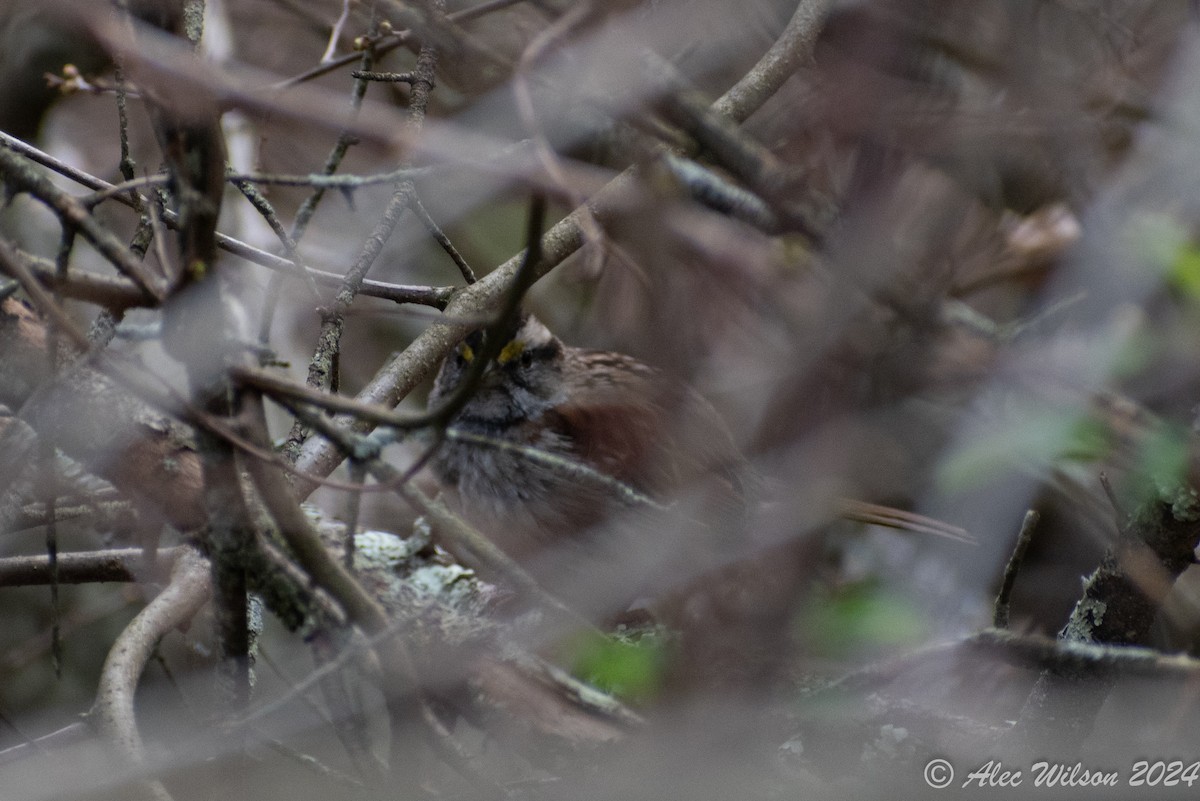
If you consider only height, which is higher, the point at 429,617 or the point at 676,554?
the point at 676,554

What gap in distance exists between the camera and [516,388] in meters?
3.48

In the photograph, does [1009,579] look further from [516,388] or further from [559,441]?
[516,388]

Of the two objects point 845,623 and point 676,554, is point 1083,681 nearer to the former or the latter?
point 845,623

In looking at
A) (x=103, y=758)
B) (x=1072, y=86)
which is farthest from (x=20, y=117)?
(x=1072, y=86)

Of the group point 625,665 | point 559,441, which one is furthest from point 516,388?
point 625,665

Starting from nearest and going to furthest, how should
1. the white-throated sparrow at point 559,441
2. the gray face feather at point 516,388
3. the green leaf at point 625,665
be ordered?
the green leaf at point 625,665
the white-throated sparrow at point 559,441
the gray face feather at point 516,388

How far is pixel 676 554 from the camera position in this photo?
5.98 feet

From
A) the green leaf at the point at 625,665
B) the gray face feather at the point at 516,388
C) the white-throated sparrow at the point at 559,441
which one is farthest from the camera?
the gray face feather at the point at 516,388

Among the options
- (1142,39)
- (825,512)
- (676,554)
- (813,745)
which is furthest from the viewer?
(1142,39)

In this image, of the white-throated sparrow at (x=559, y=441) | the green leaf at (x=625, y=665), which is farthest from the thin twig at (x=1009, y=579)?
the white-throated sparrow at (x=559, y=441)

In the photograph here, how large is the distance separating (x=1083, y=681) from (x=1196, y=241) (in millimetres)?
1053

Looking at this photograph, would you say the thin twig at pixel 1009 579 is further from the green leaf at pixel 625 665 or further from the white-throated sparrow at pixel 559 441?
the white-throated sparrow at pixel 559 441

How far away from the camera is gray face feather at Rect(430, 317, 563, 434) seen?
11.3ft

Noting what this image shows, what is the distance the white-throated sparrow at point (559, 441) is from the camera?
301 centimetres
